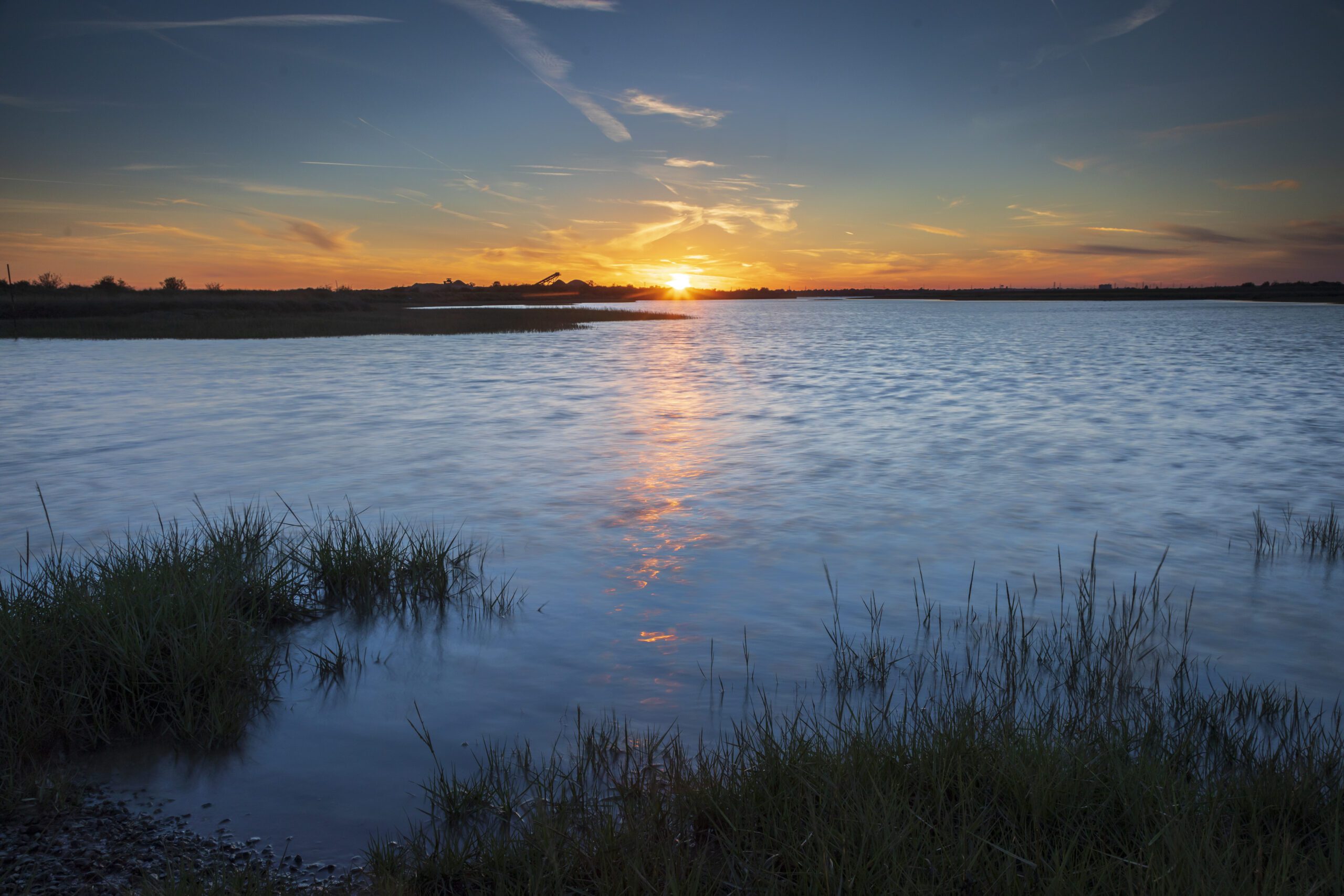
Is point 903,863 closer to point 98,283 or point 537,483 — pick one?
point 537,483

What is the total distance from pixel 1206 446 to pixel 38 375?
35.1 meters

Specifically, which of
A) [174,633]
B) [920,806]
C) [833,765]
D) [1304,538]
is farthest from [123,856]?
[1304,538]

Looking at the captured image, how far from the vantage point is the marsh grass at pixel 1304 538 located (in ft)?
29.7

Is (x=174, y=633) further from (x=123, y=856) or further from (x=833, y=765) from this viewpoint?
(x=833, y=765)

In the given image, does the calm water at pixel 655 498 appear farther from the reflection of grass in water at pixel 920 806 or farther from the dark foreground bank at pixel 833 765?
the reflection of grass in water at pixel 920 806

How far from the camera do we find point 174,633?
5375 mm

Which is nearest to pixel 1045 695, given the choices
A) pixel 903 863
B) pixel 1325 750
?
pixel 1325 750

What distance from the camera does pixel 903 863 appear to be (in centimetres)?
336

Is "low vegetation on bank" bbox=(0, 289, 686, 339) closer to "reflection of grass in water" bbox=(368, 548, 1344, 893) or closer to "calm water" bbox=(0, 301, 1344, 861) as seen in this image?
"calm water" bbox=(0, 301, 1344, 861)

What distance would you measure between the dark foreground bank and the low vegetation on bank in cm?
4700

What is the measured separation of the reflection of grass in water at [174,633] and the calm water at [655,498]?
1.21 ft

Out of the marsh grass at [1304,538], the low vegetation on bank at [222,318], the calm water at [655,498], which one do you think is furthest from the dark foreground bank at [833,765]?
the low vegetation on bank at [222,318]

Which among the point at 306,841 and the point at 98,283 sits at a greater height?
the point at 98,283

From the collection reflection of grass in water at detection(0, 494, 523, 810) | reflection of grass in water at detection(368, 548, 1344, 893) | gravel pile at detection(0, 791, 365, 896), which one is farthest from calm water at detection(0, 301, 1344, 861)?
reflection of grass in water at detection(368, 548, 1344, 893)
